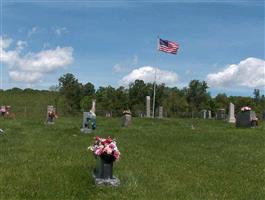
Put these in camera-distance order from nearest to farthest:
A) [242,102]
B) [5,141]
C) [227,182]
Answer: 1. [227,182]
2. [5,141]
3. [242,102]

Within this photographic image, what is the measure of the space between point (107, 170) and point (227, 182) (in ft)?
12.7

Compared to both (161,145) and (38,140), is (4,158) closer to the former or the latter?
(38,140)

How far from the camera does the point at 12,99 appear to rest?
9388 centimetres

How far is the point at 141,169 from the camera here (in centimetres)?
1630

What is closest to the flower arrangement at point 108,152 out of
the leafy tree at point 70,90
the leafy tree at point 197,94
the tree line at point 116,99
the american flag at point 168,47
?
the american flag at point 168,47

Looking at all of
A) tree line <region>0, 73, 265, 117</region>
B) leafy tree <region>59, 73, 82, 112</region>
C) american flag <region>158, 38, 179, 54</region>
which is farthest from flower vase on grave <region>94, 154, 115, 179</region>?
→ leafy tree <region>59, 73, 82, 112</region>

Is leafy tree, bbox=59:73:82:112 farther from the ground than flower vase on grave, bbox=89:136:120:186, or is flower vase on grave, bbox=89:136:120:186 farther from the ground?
leafy tree, bbox=59:73:82:112

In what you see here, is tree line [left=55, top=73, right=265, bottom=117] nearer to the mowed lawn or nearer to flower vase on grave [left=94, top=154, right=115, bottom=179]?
the mowed lawn

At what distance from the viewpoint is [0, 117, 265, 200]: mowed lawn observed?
1311 cm

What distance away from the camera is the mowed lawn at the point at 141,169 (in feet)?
43.0

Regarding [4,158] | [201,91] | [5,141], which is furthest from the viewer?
[201,91]

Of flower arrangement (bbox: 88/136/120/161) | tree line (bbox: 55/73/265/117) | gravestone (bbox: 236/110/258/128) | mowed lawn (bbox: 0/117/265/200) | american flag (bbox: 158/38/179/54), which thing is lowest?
mowed lawn (bbox: 0/117/265/200)

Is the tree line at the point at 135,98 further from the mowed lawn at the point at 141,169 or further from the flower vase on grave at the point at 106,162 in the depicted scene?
the flower vase on grave at the point at 106,162

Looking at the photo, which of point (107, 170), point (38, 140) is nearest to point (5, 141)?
point (38, 140)
